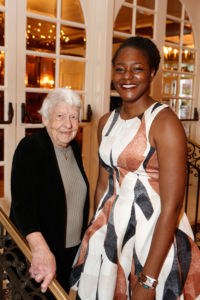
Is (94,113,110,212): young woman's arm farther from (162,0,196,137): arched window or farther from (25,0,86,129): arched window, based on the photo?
(162,0,196,137): arched window

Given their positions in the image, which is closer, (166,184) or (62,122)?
(166,184)

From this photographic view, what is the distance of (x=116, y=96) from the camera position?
364 centimetres

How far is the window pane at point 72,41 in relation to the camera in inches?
127

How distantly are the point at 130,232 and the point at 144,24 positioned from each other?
2999mm

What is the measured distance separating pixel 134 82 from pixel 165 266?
0.79 metres

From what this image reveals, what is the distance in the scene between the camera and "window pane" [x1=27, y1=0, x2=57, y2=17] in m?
2.95

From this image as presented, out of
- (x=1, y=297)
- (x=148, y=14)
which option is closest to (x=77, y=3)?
(x=148, y=14)

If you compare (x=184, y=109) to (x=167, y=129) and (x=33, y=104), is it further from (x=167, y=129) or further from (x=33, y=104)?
(x=167, y=129)

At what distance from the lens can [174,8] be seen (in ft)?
13.5

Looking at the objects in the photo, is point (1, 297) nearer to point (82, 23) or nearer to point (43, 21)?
point (43, 21)

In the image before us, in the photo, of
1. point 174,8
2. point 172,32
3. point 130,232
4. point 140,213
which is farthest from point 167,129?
point 174,8

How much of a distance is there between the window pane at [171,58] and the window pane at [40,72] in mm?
1652

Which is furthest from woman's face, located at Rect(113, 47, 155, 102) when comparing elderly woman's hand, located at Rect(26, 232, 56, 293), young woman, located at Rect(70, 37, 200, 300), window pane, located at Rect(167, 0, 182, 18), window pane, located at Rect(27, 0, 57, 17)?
window pane, located at Rect(167, 0, 182, 18)

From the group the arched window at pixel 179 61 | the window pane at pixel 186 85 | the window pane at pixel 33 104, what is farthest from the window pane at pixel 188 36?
the window pane at pixel 33 104
